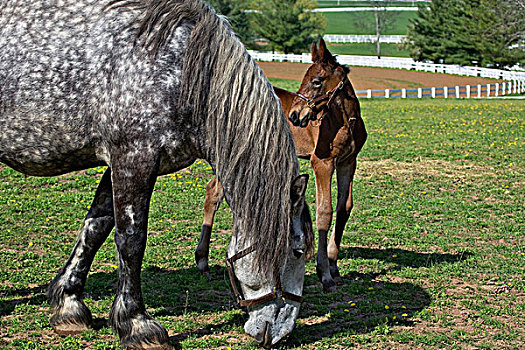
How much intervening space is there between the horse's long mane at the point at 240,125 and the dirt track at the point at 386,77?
34.0m

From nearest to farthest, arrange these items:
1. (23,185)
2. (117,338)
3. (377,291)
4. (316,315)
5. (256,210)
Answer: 1. (256,210)
2. (117,338)
3. (316,315)
4. (377,291)
5. (23,185)

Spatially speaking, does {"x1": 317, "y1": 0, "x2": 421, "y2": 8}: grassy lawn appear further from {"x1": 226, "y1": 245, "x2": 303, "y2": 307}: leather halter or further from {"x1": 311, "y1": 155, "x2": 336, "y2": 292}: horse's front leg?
{"x1": 226, "y1": 245, "x2": 303, "y2": 307}: leather halter

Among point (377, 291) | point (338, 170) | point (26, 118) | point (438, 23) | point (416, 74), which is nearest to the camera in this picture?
point (26, 118)

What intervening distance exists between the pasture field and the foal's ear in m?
1.28

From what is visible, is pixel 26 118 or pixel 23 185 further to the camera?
pixel 23 185

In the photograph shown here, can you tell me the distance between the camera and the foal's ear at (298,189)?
431cm

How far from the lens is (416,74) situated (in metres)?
47.3

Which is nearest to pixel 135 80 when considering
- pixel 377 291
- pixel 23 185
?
pixel 377 291

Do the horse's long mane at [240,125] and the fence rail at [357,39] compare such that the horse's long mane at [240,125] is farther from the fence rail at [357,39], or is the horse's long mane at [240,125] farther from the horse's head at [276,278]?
the fence rail at [357,39]

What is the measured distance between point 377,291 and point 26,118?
381 centimetres

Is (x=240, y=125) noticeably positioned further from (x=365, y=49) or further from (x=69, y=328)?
(x=365, y=49)

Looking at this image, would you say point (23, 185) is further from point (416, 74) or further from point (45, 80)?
point (416, 74)

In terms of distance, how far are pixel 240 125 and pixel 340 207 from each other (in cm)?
255

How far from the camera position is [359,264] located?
23.8 ft
